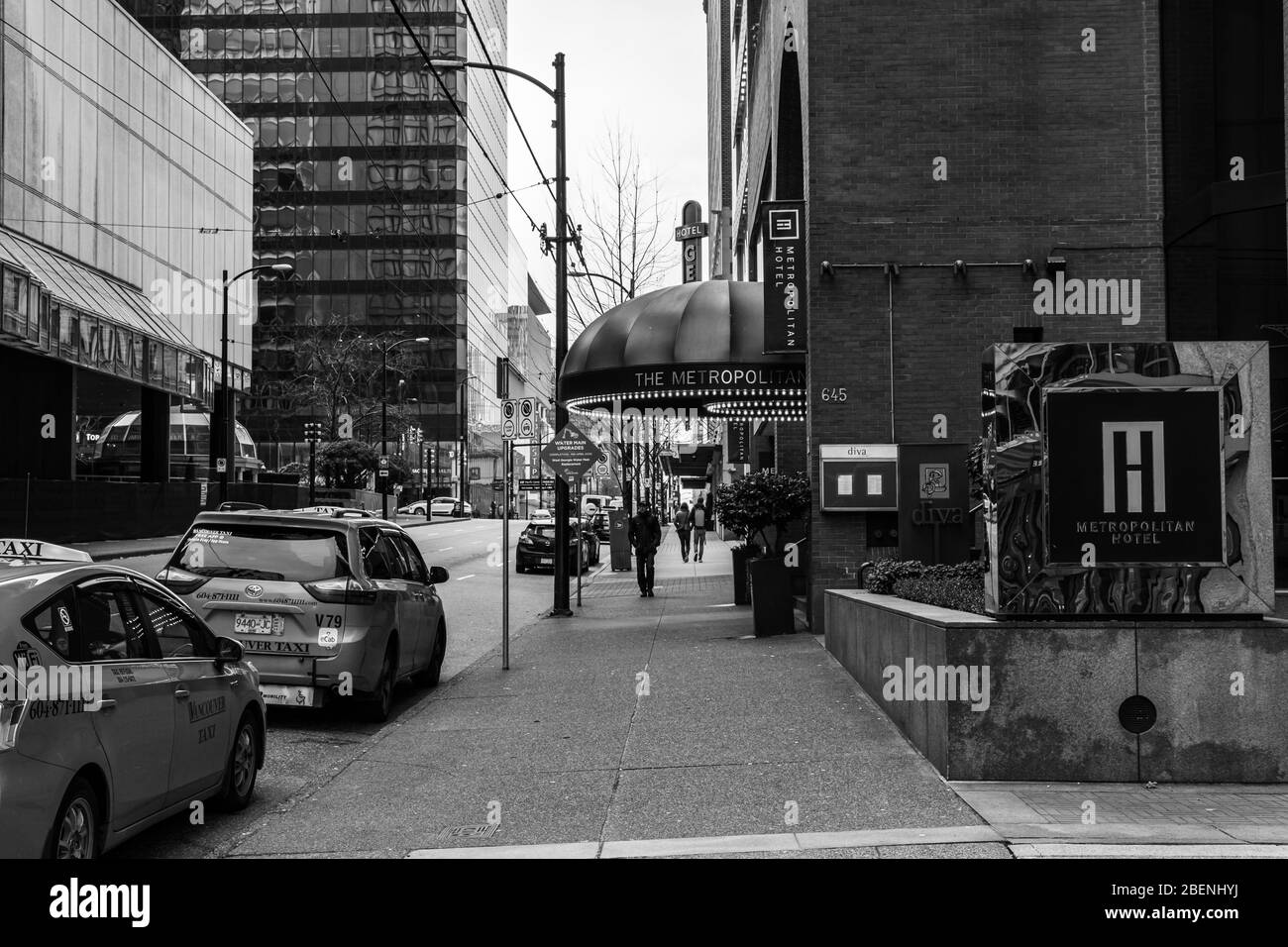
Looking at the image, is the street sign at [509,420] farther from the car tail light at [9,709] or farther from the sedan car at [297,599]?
the car tail light at [9,709]

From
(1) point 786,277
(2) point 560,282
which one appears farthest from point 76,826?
(2) point 560,282

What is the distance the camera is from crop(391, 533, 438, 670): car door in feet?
40.1

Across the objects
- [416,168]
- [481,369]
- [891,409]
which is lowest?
[891,409]

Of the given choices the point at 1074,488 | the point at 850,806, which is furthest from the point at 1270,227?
the point at 850,806

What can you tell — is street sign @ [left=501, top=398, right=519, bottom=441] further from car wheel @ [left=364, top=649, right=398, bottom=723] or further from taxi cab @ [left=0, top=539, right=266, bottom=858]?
taxi cab @ [left=0, top=539, right=266, bottom=858]

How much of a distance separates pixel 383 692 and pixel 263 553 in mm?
1576

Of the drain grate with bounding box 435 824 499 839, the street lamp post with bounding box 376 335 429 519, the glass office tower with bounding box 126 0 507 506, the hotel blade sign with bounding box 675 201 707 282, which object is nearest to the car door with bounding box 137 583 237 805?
the drain grate with bounding box 435 824 499 839

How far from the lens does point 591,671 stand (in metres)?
13.5

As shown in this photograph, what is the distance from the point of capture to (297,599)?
1027 cm

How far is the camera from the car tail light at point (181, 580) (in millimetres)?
10281

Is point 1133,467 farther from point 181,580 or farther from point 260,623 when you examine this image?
point 181,580

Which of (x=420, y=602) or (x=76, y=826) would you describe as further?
(x=420, y=602)
